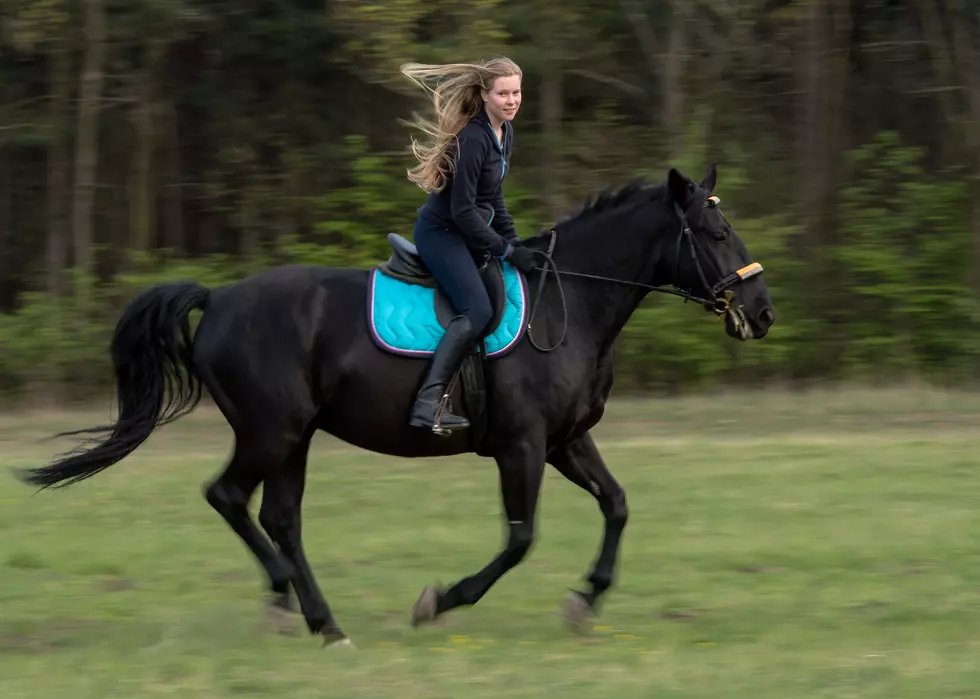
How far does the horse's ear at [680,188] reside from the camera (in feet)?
21.6

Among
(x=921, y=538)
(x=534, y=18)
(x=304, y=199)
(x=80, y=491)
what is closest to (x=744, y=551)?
(x=921, y=538)

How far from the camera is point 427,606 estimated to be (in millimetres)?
6496

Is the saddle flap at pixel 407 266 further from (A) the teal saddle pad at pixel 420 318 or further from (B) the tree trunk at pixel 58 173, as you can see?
(B) the tree trunk at pixel 58 173

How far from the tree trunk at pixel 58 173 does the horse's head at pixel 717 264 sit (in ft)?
41.5

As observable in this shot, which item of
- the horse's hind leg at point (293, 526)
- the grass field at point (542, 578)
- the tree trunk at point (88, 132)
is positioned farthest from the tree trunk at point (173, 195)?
the horse's hind leg at point (293, 526)

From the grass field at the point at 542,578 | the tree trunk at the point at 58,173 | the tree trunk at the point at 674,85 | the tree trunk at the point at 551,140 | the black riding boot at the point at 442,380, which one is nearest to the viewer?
the grass field at the point at 542,578

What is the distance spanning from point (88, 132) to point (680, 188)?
12.5 meters

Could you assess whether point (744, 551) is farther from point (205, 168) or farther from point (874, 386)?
point (205, 168)

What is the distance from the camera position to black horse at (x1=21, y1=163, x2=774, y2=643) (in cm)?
651

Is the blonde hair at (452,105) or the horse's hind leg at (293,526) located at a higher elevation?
the blonde hair at (452,105)

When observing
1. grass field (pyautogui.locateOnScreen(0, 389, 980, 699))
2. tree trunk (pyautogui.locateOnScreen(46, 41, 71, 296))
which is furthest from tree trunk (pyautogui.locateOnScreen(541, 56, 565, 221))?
tree trunk (pyautogui.locateOnScreen(46, 41, 71, 296))

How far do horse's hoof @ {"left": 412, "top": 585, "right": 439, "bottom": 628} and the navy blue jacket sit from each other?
64.7 inches

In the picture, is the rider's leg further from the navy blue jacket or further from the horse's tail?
the horse's tail

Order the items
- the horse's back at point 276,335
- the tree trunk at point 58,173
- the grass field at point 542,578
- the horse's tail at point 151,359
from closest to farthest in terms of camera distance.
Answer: the grass field at point 542,578 → the horse's back at point 276,335 → the horse's tail at point 151,359 → the tree trunk at point 58,173
